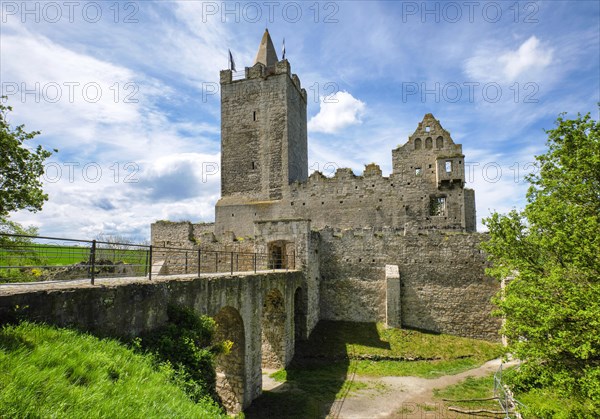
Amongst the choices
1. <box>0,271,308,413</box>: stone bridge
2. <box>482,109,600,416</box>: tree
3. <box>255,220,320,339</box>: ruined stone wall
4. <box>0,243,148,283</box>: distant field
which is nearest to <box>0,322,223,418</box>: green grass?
<box>0,271,308,413</box>: stone bridge

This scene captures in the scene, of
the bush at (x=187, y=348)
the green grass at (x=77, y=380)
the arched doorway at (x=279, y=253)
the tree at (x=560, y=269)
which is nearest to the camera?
the green grass at (x=77, y=380)

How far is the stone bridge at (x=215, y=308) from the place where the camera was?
18.5ft

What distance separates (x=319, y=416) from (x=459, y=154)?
18.7 meters

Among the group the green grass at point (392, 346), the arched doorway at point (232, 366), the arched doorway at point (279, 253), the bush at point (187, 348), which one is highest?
the arched doorway at point (279, 253)

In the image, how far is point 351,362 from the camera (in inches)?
663

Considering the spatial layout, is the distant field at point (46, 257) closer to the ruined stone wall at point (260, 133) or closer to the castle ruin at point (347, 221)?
the castle ruin at point (347, 221)

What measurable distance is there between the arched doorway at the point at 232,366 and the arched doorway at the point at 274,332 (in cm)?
394

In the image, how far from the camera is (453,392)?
13.6 metres

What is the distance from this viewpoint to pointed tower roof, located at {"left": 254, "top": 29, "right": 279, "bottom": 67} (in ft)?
99.4

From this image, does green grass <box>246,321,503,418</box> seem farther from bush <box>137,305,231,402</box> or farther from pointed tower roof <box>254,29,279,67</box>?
pointed tower roof <box>254,29,279,67</box>

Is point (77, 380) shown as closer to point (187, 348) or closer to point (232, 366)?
Result: point (187, 348)

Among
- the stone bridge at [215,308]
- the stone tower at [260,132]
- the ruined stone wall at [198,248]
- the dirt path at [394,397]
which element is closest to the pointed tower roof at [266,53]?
the stone tower at [260,132]

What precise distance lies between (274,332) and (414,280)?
905 cm

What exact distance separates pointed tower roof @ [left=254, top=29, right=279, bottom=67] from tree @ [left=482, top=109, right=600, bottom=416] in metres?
23.5
